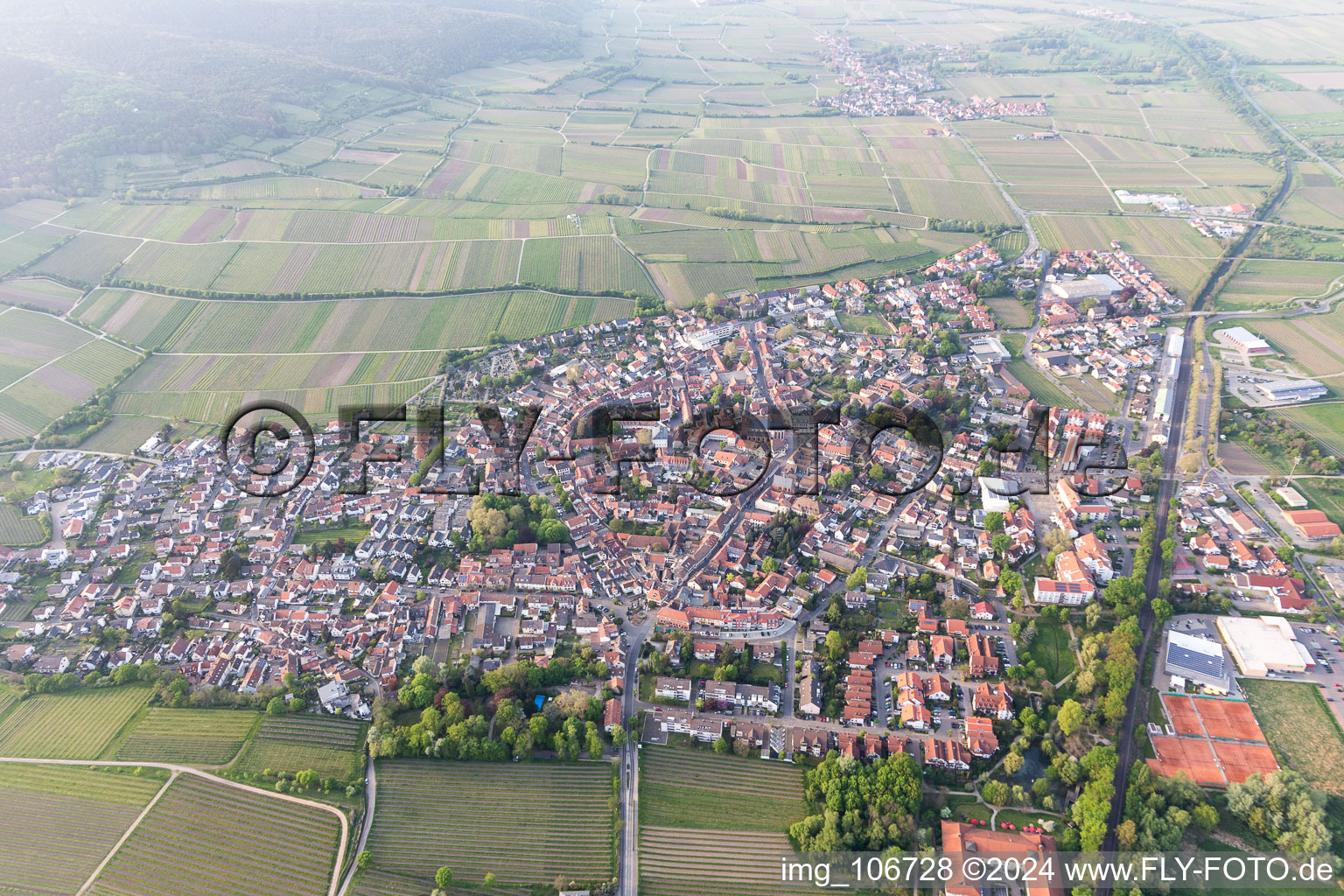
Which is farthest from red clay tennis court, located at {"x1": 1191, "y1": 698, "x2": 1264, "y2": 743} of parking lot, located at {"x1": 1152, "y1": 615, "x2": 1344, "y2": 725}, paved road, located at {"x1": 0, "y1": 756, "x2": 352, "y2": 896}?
paved road, located at {"x1": 0, "y1": 756, "x2": 352, "y2": 896}

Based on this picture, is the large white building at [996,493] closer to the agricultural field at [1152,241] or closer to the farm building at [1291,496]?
the farm building at [1291,496]

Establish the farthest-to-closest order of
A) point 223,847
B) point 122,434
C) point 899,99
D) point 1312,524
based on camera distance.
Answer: point 899,99
point 122,434
point 1312,524
point 223,847

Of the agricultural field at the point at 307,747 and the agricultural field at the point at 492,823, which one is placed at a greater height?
the agricultural field at the point at 307,747

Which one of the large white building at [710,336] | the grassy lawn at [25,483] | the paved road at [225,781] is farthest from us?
the large white building at [710,336]

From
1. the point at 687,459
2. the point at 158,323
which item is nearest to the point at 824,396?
the point at 687,459

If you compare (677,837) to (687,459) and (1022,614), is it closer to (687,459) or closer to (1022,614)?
(1022,614)

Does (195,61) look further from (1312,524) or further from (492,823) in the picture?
(1312,524)

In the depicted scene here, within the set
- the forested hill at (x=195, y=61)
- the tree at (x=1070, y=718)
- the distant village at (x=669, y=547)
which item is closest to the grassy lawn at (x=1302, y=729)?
the distant village at (x=669, y=547)

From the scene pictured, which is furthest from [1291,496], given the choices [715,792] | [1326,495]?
[715,792]
